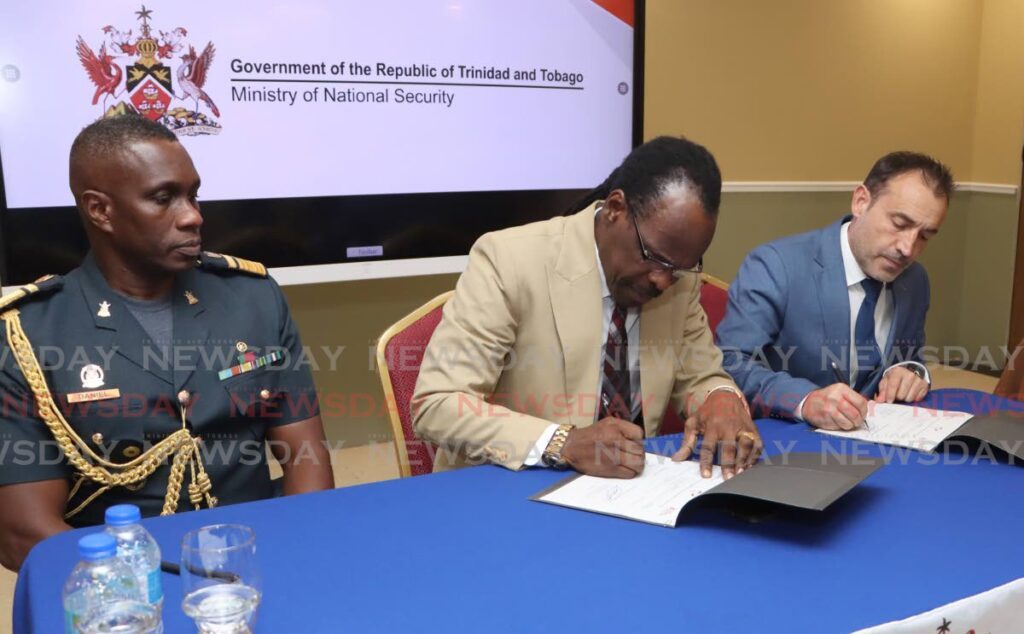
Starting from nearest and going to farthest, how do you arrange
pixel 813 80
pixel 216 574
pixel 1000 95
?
pixel 216 574 → pixel 813 80 → pixel 1000 95

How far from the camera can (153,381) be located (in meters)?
1.69

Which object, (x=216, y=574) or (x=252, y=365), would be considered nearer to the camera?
(x=216, y=574)

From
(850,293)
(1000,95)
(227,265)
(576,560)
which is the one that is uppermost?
(1000,95)

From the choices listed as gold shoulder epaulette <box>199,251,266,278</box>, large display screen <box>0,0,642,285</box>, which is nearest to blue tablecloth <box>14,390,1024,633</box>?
gold shoulder epaulette <box>199,251,266,278</box>

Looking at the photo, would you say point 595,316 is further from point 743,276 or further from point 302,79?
point 302,79

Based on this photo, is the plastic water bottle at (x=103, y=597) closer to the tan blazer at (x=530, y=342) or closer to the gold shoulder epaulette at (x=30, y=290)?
the tan blazer at (x=530, y=342)

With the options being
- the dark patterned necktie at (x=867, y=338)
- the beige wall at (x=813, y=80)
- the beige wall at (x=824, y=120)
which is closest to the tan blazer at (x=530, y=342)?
the dark patterned necktie at (x=867, y=338)

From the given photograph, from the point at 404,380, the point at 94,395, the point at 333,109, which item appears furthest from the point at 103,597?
the point at 333,109

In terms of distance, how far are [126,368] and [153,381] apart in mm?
55

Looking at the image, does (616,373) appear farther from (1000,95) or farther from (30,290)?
(1000,95)

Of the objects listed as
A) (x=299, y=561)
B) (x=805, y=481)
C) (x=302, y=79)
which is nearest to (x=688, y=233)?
(x=805, y=481)

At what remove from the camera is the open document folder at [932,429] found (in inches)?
64.1

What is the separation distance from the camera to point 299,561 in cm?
117

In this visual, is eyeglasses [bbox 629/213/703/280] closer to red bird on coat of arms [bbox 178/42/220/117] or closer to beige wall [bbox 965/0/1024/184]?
red bird on coat of arms [bbox 178/42/220/117]
